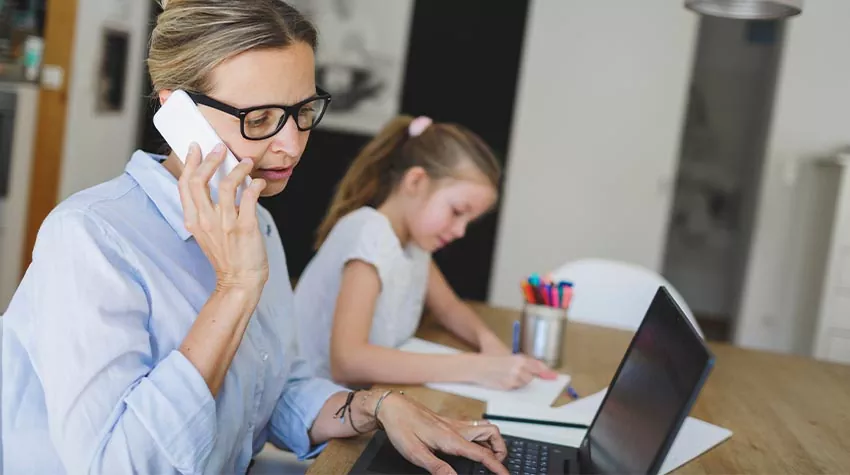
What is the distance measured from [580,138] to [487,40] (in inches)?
27.1

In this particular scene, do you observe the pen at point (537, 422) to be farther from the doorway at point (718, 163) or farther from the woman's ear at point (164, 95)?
the doorway at point (718, 163)

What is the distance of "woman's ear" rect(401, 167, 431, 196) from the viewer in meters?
1.88

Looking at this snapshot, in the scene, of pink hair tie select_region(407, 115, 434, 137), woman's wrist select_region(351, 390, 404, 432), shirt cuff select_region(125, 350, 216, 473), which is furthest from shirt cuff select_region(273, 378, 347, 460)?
pink hair tie select_region(407, 115, 434, 137)

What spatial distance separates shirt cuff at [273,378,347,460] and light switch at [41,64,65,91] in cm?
309

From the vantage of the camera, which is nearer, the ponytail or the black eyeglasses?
the black eyeglasses

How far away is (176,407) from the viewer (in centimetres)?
99

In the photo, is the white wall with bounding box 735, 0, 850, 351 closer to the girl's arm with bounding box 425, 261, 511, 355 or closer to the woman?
the girl's arm with bounding box 425, 261, 511, 355

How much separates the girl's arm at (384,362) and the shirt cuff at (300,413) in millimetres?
165

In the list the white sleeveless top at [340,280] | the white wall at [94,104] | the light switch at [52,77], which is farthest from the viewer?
the white wall at [94,104]

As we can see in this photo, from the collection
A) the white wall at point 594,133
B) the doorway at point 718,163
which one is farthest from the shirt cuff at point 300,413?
the doorway at point 718,163

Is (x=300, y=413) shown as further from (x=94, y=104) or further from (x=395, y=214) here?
(x=94, y=104)

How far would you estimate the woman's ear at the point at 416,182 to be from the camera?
6.15ft

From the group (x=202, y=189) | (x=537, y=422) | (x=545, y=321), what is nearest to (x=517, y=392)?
(x=537, y=422)

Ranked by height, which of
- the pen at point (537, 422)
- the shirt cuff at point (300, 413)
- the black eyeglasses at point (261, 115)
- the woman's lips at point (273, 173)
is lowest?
the shirt cuff at point (300, 413)
